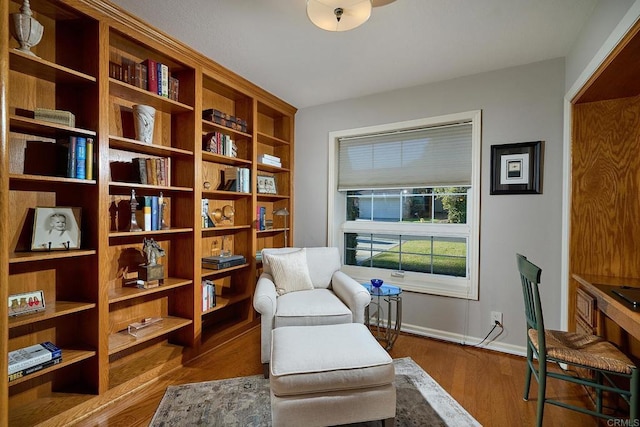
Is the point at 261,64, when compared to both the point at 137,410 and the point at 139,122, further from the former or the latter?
the point at 137,410

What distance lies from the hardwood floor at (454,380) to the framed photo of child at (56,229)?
41.0 inches

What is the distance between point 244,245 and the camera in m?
3.11

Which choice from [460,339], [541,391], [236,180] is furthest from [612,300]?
[236,180]

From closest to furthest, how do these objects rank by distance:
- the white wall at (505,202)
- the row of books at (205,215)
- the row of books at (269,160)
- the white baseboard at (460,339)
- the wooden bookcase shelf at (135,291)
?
the wooden bookcase shelf at (135,291) → the white wall at (505,202) → the white baseboard at (460,339) → the row of books at (205,215) → the row of books at (269,160)

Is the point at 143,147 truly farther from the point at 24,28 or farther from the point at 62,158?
the point at 24,28

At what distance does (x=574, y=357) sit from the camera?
60.1 inches

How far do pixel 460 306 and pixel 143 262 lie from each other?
9.08ft

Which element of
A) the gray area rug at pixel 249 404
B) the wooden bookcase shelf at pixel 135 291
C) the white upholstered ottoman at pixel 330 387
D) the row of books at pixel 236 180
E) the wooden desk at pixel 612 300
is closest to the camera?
the wooden desk at pixel 612 300

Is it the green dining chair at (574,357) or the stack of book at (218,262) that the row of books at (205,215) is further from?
the green dining chair at (574,357)

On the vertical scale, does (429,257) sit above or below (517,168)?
below

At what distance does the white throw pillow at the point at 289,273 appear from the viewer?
2605 millimetres

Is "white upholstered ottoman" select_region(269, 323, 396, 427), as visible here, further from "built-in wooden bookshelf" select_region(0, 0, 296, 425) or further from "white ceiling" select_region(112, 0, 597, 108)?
"white ceiling" select_region(112, 0, 597, 108)

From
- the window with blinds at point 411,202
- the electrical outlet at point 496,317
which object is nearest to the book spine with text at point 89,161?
the window with blinds at point 411,202

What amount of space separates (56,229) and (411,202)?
289cm
